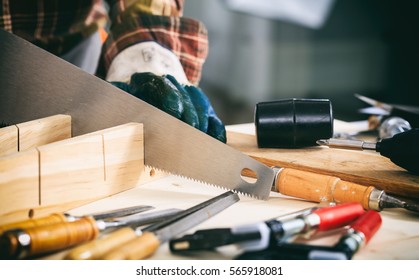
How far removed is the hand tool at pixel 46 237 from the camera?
50cm

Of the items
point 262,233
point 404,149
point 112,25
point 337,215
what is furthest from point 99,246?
point 112,25

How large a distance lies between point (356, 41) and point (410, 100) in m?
0.57

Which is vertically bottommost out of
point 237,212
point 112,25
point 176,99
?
point 237,212

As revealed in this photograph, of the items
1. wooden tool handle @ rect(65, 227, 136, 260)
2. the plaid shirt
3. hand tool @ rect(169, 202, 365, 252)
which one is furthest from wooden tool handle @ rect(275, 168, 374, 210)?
the plaid shirt

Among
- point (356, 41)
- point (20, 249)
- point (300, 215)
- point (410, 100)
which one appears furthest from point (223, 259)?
point (356, 41)

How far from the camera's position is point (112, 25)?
57.7 inches

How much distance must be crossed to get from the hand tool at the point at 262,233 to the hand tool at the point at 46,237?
10 centimetres

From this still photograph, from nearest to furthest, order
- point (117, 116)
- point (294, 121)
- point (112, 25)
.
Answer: point (117, 116) → point (294, 121) → point (112, 25)

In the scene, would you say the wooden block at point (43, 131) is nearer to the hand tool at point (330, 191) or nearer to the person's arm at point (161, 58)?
the person's arm at point (161, 58)

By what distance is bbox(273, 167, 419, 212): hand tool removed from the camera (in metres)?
0.70

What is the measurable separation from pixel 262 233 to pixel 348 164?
0.44m

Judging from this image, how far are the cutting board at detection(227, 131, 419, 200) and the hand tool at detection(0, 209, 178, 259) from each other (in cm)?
44

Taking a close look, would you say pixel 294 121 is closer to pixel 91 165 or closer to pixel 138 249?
pixel 91 165

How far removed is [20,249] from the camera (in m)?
0.50
